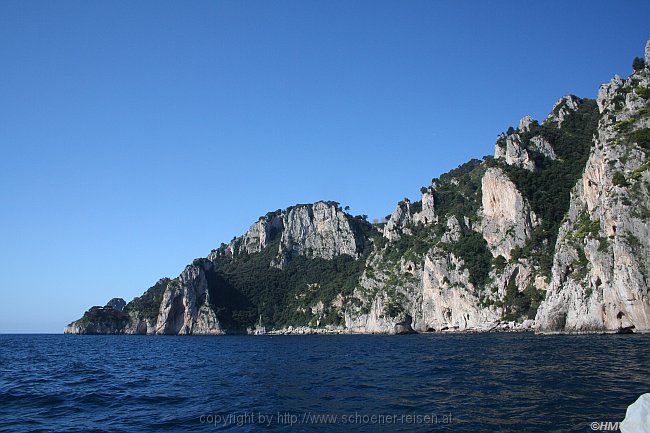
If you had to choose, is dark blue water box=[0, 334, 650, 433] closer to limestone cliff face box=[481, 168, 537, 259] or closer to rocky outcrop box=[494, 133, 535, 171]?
limestone cliff face box=[481, 168, 537, 259]

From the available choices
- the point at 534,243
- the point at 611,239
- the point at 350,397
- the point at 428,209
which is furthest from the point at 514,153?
the point at 350,397

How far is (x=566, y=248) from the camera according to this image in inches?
3374

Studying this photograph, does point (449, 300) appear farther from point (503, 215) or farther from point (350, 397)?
point (350, 397)

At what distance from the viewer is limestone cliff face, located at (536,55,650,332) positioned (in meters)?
65.3

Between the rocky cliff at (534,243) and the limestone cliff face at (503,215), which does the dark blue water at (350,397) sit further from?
the limestone cliff face at (503,215)

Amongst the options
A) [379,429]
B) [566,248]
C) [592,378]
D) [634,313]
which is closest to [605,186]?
[566,248]

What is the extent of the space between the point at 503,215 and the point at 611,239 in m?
59.2

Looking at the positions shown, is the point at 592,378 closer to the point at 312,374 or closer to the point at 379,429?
the point at 379,429

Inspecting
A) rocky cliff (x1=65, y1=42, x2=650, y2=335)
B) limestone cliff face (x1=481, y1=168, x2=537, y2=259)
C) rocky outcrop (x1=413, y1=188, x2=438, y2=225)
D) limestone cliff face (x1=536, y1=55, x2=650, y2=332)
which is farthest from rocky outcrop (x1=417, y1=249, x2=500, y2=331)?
limestone cliff face (x1=536, y1=55, x2=650, y2=332)

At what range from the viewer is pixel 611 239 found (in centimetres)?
7150

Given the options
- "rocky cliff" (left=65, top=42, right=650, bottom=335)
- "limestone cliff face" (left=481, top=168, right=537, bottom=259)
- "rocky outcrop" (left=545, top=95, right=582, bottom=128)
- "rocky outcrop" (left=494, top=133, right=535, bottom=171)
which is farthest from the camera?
"rocky outcrop" (left=545, top=95, right=582, bottom=128)

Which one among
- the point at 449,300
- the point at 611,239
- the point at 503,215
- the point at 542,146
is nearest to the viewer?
the point at 611,239

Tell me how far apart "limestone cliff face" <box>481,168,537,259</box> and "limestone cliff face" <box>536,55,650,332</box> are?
93.6 ft

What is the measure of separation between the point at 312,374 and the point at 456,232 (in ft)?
388
